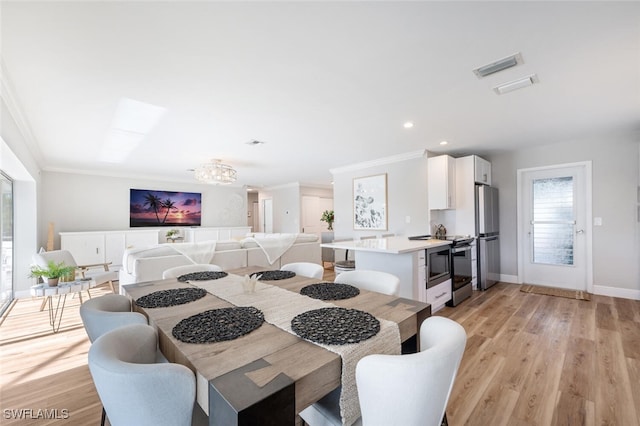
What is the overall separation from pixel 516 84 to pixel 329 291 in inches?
92.9

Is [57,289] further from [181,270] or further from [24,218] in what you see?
[24,218]

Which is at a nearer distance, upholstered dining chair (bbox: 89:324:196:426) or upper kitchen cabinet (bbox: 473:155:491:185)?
upholstered dining chair (bbox: 89:324:196:426)

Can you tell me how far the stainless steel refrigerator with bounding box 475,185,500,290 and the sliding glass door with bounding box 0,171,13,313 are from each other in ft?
22.3

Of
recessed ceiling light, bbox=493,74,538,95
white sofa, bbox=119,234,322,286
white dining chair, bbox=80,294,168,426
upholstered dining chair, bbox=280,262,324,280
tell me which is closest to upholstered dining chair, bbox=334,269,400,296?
upholstered dining chair, bbox=280,262,324,280

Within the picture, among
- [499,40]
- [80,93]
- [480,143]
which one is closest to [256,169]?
[80,93]

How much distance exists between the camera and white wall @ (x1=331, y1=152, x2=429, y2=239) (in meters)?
4.77

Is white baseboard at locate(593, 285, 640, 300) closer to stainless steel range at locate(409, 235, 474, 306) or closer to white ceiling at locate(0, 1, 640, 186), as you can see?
stainless steel range at locate(409, 235, 474, 306)

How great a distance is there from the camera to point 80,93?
7.98 feet

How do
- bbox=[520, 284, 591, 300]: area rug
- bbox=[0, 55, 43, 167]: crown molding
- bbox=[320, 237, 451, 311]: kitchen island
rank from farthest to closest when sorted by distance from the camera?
bbox=[520, 284, 591, 300]: area rug < bbox=[320, 237, 451, 311]: kitchen island < bbox=[0, 55, 43, 167]: crown molding

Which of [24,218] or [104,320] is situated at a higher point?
[24,218]

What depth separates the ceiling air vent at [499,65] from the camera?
199 cm

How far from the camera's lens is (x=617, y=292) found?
12.8ft

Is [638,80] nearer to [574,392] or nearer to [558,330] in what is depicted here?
[558,330]

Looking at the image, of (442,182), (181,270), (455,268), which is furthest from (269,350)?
(442,182)
